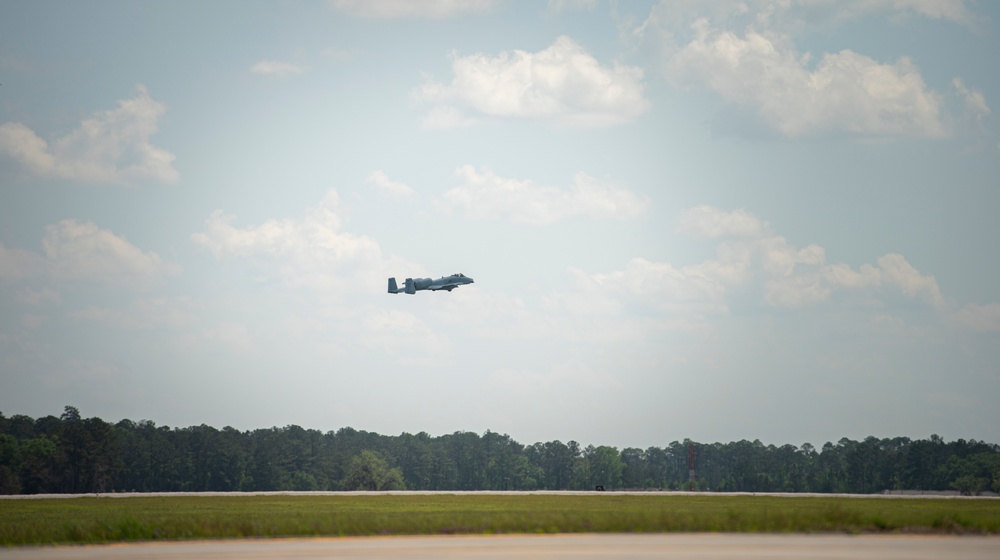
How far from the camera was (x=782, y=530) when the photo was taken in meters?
54.8

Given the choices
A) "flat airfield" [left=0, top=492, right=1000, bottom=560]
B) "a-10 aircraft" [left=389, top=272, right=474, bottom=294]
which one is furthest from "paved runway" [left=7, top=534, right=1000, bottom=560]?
"a-10 aircraft" [left=389, top=272, right=474, bottom=294]

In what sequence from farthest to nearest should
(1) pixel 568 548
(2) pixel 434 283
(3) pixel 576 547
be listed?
(2) pixel 434 283 < (3) pixel 576 547 < (1) pixel 568 548

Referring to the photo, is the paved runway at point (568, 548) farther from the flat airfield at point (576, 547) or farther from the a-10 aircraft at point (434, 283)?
the a-10 aircraft at point (434, 283)

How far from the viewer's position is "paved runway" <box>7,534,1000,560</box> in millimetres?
43938

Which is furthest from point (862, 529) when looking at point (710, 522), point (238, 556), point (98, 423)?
point (98, 423)

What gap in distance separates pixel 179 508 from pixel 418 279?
45.5 m

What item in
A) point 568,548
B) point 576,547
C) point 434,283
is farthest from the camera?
point 434,283

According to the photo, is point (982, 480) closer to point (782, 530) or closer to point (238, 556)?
point (782, 530)

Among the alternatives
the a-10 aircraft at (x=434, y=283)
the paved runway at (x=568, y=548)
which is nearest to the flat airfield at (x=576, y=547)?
the paved runway at (x=568, y=548)

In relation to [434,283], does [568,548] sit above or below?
below

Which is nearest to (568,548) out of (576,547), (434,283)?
(576,547)

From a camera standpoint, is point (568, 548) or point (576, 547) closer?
point (568, 548)

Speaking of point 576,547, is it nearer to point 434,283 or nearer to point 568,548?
A: point 568,548

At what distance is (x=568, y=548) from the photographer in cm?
4722
